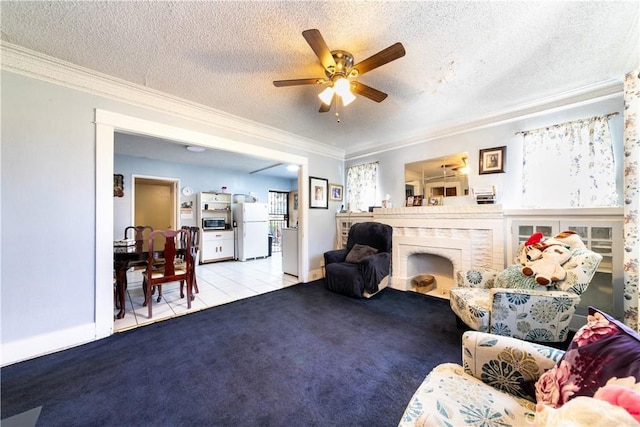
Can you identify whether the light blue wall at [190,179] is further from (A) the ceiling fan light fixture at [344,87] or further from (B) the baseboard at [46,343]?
(A) the ceiling fan light fixture at [344,87]

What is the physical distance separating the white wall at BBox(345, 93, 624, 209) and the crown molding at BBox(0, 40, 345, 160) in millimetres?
2089

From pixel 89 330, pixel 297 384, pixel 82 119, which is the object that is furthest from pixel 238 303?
pixel 82 119

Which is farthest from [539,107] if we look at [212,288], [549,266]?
[212,288]

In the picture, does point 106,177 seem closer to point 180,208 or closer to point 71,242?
point 71,242

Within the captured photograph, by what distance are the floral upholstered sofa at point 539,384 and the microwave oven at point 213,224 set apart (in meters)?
5.85

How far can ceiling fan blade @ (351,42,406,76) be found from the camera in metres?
1.51

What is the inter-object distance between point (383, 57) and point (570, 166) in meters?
2.51

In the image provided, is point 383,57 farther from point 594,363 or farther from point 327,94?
point 594,363

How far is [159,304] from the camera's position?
10.1 ft

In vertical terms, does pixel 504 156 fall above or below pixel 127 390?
above

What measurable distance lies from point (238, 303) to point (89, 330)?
4.62 ft

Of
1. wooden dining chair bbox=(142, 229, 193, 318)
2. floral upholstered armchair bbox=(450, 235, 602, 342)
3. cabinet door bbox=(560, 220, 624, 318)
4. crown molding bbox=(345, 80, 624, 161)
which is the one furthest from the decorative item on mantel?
wooden dining chair bbox=(142, 229, 193, 318)

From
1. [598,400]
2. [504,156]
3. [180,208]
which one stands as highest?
[504,156]

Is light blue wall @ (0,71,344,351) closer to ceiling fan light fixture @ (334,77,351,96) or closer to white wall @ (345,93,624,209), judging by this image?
ceiling fan light fixture @ (334,77,351,96)
